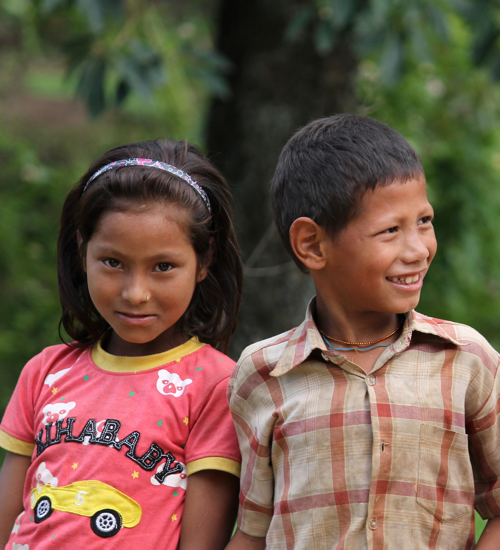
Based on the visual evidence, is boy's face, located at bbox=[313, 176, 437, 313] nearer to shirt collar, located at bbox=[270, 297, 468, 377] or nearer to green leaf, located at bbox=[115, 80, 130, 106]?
shirt collar, located at bbox=[270, 297, 468, 377]

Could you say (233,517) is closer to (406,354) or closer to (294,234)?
(406,354)

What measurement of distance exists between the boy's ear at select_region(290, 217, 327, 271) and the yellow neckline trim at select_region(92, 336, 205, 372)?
437 mm

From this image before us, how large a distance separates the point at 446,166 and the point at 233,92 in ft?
4.68

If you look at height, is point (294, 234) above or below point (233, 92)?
below

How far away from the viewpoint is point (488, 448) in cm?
159

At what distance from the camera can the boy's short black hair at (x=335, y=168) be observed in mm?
1566

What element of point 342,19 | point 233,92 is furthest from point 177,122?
point 342,19

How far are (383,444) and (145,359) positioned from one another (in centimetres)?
67

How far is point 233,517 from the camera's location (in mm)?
1828

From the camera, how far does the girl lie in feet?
5.70

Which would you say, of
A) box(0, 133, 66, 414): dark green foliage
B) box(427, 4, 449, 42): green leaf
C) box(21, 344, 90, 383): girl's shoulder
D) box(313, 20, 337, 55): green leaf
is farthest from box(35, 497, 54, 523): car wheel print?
box(0, 133, 66, 414): dark green foliage

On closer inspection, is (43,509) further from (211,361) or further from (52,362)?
(211,361)

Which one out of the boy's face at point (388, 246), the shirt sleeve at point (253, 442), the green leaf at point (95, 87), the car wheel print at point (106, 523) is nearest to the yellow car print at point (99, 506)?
the car wheel print at point (106, 523)

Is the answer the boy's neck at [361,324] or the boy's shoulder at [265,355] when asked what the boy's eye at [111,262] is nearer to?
the boy's shoulder at [265,355]
